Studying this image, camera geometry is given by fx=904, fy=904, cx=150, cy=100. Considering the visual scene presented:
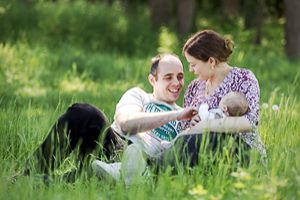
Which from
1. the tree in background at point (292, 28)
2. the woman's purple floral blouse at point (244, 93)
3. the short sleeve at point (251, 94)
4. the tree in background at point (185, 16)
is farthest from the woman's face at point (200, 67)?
the tree in background at point (185, 16)

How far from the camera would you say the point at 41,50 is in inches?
512

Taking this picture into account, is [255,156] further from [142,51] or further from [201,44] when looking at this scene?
[142,51]

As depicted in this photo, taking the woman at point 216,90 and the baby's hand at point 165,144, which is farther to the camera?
the baby's hand at point 165,144

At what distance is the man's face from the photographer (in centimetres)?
587

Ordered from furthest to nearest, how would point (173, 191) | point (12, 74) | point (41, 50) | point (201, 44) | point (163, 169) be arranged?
point (41, 50) → point (12, 74) → point (201, 44) → point (163, 169) → point (173, 191)

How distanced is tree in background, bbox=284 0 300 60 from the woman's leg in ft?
35.3

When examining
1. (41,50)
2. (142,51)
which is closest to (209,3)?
(142,51)

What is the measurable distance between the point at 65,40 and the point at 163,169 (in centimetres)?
1064

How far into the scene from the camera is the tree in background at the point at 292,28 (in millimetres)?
15852

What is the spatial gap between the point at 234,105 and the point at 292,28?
36.4ft

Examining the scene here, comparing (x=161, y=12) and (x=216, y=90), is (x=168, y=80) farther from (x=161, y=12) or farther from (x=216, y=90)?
(x=161, y=12)

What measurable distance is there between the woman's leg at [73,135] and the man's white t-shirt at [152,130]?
0.21 m

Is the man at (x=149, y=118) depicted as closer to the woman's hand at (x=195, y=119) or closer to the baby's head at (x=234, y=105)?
the woman's hand at (x=195, y=119)

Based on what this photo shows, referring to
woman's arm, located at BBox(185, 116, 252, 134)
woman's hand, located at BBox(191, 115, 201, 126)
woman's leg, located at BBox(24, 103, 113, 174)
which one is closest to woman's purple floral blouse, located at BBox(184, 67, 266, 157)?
woman's arm, located at BBox(185, 116, 252, 134)
